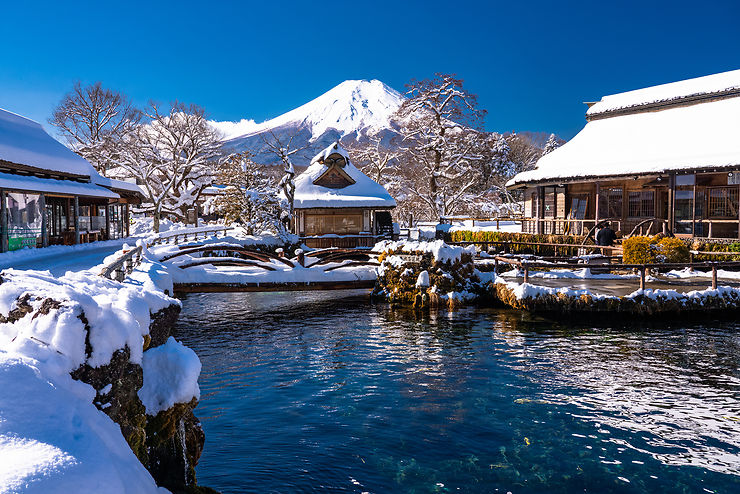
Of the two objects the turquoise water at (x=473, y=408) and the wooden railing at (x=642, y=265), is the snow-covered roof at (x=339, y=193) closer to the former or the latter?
the wooden railing at (x=642, y=265)

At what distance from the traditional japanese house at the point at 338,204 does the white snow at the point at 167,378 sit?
28274mm

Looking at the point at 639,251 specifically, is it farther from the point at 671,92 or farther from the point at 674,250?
the point at 671,92

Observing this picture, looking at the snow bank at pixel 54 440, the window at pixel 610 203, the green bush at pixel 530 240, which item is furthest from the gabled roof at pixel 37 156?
the window at pixel 610 203

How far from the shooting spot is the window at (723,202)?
81.2ft

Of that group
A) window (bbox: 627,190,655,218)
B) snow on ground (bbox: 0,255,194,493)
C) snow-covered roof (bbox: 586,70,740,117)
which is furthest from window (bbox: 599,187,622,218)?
snow on ground (bbox: 0,255,194,493)

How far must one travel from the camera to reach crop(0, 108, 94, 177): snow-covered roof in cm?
1909

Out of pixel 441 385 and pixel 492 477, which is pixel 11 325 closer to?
pixel 492 477

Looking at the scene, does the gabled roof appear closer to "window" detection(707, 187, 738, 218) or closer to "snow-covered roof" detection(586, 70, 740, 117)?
"window" detection(707, 187, 738, 218)

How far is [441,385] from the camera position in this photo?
418 inches

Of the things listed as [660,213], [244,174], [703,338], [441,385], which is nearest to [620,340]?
[703,338]

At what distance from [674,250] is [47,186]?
996 inches

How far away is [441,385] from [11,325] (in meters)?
8.38

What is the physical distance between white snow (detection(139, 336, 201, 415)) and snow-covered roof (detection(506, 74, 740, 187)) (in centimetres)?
2472

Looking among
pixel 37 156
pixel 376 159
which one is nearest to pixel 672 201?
pixel 37 156
